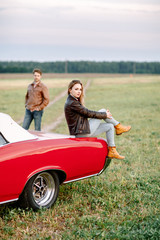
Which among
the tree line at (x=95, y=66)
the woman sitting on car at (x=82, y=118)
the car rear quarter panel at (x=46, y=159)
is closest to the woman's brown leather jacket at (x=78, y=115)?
the woman sitting on car at (x=82, y=118)

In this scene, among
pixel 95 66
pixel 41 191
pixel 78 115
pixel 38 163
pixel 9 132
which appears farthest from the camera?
pixel 95 66

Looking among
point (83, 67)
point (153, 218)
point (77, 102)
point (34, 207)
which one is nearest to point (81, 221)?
point (34, 207)

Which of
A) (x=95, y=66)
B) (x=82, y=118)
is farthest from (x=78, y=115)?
(x=95, y=66)

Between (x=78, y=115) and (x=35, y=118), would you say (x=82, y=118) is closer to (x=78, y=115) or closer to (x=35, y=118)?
(x=78, y=115)

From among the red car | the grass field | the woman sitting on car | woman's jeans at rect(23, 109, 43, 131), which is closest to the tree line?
woman's jeans at rect(23, 109, 43, 131)

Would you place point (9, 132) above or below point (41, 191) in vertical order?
above

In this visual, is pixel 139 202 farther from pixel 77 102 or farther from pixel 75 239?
pixel 77 102

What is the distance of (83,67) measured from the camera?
134750 millimetres

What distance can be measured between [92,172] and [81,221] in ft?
2.94

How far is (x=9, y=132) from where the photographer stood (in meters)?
4.07

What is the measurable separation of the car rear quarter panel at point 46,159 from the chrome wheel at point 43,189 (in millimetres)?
231

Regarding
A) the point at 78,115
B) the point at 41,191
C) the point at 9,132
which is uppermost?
the point at 78,115

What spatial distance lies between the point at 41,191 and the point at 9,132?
0.93 metres

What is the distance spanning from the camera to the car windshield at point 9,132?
4008 millimetres
